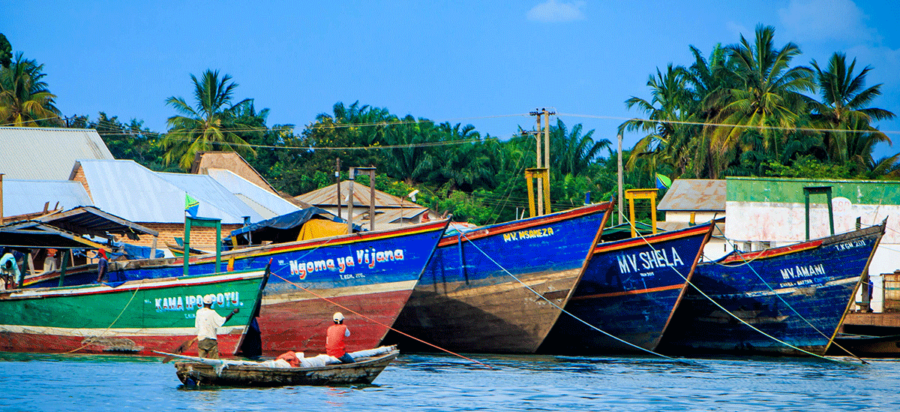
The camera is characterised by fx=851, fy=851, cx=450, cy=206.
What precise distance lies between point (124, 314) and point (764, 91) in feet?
110

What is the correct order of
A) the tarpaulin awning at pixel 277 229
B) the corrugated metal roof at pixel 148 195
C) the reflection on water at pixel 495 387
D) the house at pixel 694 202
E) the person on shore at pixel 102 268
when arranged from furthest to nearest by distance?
the house at pixel 694 202 → the corrugated metal roof at pixel 148 195 → the tarpaulin awning at pixel 277 229 → the person on shore at pixel 102 268 → the reflection on water at pixel 495 387

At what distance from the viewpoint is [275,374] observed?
40.0 feet

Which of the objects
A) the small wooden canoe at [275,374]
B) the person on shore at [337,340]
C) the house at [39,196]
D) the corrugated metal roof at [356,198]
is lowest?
the small wooden canoe at [275,374]

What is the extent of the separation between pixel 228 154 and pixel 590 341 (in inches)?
1124

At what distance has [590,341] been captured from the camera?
1883 centimetres

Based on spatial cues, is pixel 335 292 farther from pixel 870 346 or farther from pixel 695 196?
pixel 695 196

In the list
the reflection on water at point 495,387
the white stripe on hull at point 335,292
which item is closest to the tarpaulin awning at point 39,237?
the reflection on water at point 495,387

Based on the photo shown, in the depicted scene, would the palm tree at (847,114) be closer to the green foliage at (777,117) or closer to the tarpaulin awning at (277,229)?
the green foliage at (777,117)

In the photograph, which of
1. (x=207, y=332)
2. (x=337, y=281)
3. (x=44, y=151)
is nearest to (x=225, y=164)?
(x=44, y=151)

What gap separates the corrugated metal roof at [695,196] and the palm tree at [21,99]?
33691 millimetres

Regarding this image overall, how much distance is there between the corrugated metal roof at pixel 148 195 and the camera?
1174 inches

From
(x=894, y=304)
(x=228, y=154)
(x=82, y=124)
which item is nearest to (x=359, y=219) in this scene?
(x=228, y=154)

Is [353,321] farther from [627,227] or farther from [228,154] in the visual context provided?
[228,154]

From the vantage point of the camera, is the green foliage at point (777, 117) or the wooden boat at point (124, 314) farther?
the green foliage at point (777, 117)
